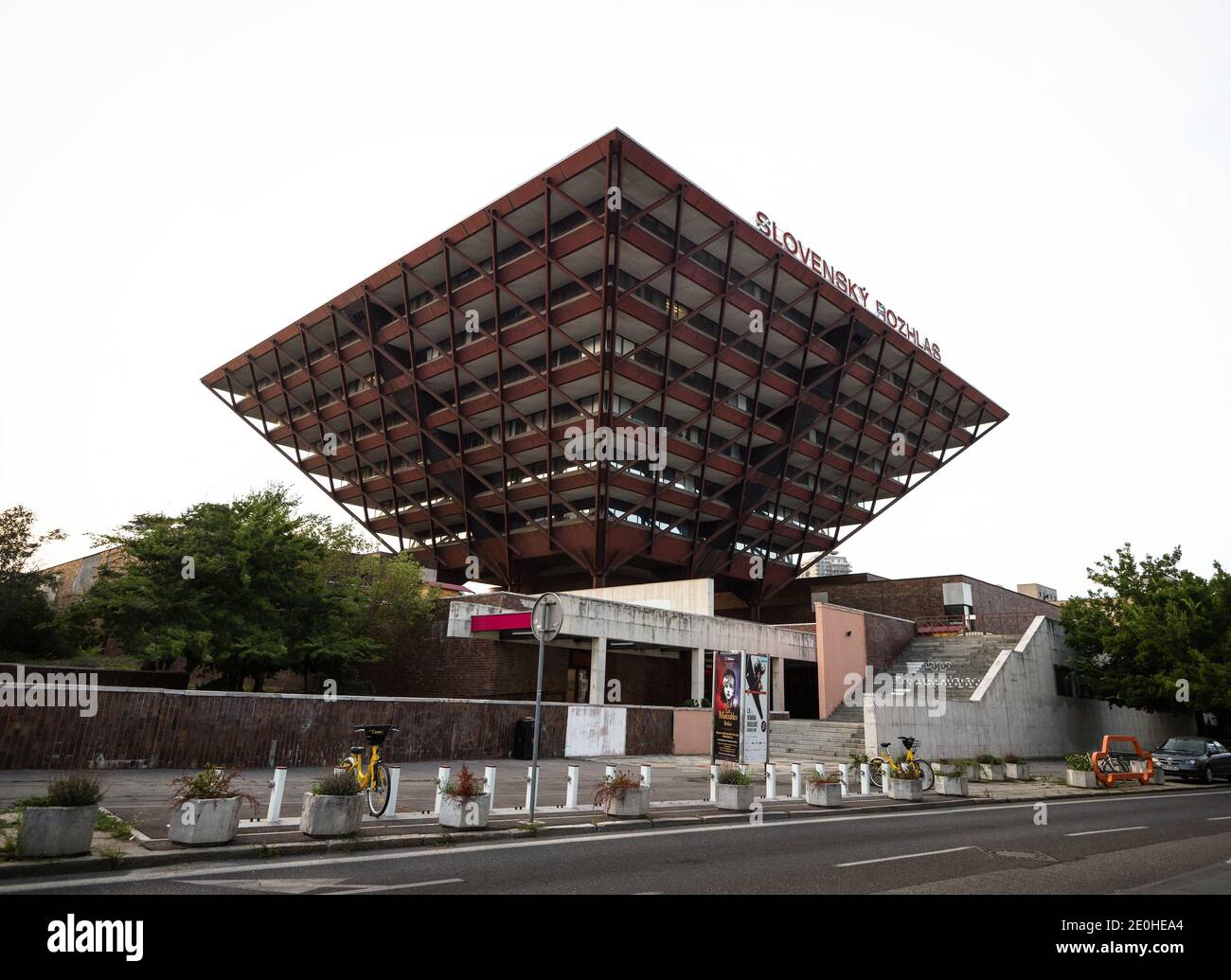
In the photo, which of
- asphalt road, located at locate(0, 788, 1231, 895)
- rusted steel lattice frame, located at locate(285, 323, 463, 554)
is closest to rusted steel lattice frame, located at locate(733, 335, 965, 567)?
rusted steel lattice frame, located at locate(285, 323, 463, 554)

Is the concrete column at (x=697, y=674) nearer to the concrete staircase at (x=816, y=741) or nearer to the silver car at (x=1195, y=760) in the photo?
the concrete staircase at (x=816, y=741)

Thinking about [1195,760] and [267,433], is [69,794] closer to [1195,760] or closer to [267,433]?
[1195,760]

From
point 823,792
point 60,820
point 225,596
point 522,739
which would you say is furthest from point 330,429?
point 60,820

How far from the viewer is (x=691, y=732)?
97.2 ft

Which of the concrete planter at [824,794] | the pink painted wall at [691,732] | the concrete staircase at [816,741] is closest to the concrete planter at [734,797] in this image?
the concrete planter at [824,794]

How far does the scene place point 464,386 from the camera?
54.6 m

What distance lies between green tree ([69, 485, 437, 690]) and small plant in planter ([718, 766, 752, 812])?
17.3 m

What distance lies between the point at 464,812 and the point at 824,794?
8408mm

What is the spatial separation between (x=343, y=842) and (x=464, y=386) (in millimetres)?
47677

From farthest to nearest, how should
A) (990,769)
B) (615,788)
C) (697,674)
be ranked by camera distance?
(697,674), (990,769), (615,788)

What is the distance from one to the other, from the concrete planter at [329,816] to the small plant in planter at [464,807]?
151cm

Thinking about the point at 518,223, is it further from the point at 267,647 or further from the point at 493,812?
the point at 493,812
